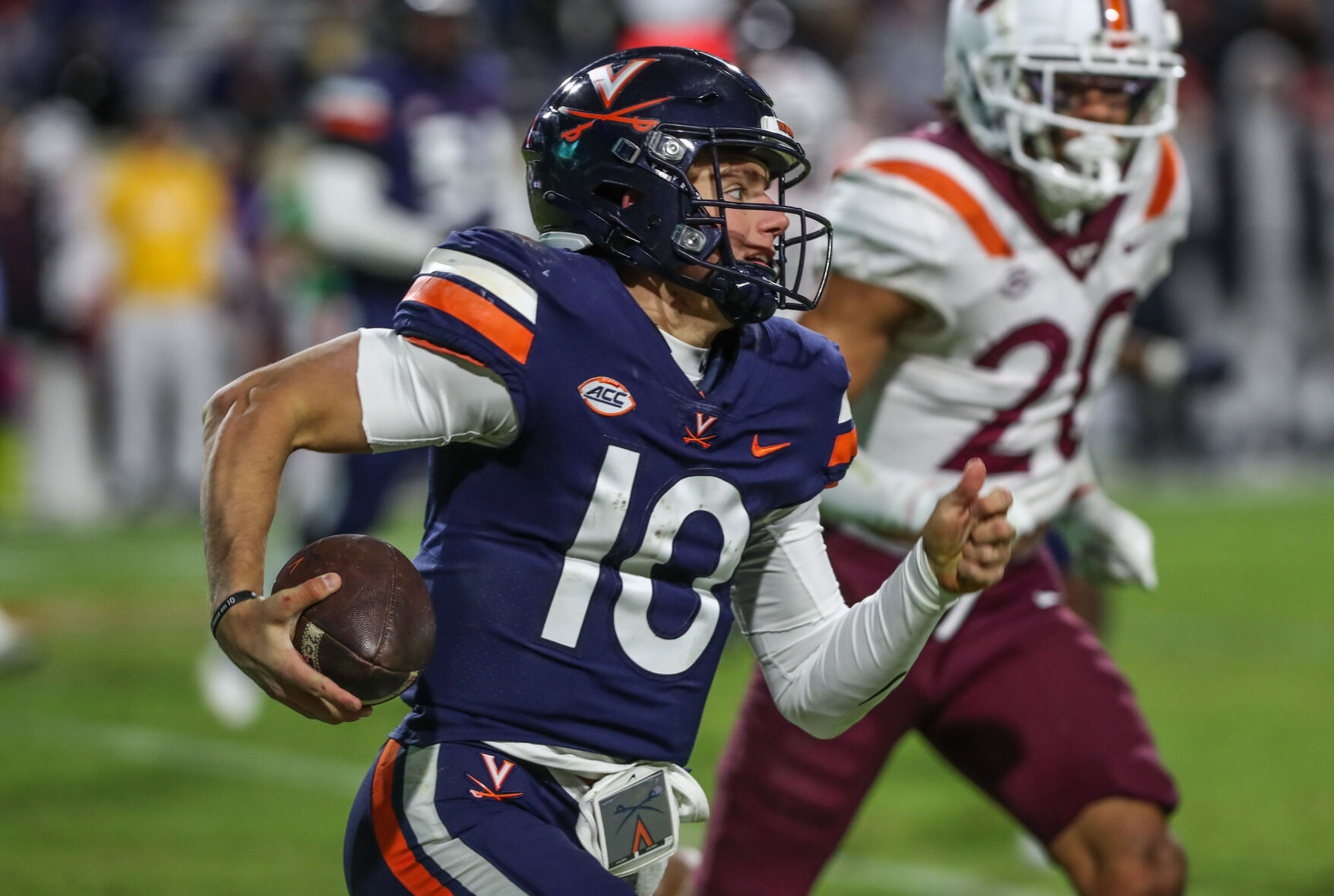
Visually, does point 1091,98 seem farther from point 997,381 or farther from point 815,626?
point 815,626

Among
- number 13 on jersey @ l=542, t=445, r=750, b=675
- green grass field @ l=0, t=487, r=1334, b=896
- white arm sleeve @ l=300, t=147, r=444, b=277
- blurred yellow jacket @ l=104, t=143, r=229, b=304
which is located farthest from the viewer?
blurred yellow jacket @ l=104, t=143, r=229, b=304

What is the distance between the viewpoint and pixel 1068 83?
10.6ft

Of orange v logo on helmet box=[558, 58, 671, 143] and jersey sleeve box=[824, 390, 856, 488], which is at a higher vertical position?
orange v logo on helmet box=[558, 58, 671, 143]

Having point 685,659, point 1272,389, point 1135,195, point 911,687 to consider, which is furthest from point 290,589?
point 1272,389

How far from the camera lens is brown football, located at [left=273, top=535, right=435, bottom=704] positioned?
2.21 m

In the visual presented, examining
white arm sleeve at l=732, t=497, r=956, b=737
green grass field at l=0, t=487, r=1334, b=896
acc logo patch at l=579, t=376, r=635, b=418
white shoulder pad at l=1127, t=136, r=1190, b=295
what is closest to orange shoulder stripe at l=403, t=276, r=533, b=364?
acc logo patch at l=579, t=376, r=635, b=418

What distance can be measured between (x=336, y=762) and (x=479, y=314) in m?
3.44

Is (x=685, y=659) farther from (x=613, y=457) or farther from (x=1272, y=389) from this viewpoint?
(x=1272, y=389)

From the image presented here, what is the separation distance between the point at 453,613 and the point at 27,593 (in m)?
6.46

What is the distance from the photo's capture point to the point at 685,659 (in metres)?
2.54

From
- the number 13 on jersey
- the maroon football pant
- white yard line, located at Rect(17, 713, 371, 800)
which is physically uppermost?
the number 13 on jersey

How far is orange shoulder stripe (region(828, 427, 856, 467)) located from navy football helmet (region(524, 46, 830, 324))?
20cm

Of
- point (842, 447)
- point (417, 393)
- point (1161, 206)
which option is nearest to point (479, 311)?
point (417, 393)

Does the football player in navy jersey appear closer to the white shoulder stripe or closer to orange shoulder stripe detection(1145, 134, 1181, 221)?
the white shoulder stripe
